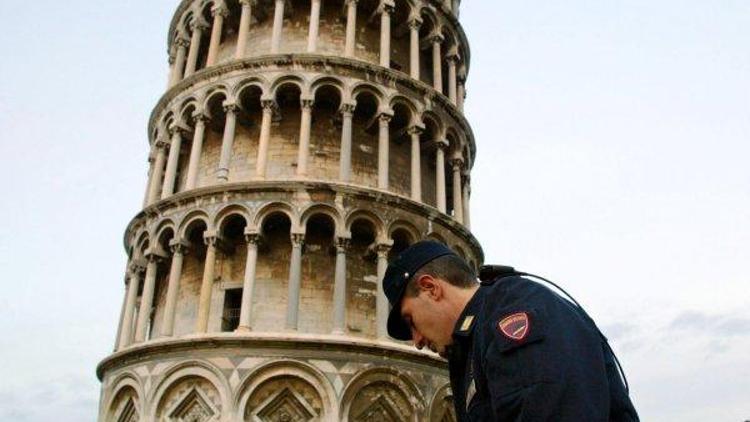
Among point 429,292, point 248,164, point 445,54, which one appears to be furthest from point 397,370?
point 429,292

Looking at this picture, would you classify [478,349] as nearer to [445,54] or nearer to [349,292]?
[349,292]

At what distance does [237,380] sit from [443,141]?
879 cm

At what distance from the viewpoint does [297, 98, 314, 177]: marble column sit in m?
17.6

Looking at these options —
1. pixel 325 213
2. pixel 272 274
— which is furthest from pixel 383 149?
pixel 272 274

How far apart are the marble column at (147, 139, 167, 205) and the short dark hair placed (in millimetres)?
18226

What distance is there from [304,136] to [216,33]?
4.99 meters

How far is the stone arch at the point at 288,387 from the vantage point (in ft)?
48.8

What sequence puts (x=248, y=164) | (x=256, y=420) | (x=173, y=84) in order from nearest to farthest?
1. (x=256, y=420)
2. (x=248, y=164)
3. (x=173, y=84)

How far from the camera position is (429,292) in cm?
244

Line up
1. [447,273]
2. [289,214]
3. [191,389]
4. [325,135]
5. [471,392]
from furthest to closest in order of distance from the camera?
1. [325,135]
2. [289,214]
3. [191,389]
4. [447,273]
5. [471,392]

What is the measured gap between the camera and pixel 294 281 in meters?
16.0

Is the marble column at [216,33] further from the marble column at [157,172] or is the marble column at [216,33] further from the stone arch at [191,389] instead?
the stone arch at [191,389]

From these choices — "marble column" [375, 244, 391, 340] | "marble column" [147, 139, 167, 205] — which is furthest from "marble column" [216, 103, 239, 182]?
"marble column" [375, 244, 391, 340]

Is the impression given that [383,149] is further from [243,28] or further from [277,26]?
[243,28]
